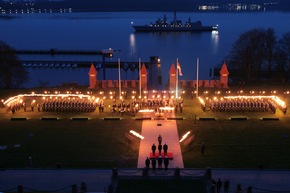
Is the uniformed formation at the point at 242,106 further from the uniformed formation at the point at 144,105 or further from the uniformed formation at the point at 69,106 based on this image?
the uniformed formation at the point at 69,106

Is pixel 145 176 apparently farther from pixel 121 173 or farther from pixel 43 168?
pixel 43 168

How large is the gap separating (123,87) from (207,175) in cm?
2893

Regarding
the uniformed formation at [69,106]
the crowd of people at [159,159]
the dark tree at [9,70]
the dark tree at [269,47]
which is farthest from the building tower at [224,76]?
the dark tree at [9,70]

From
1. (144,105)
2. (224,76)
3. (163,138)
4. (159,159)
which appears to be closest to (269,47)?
(224,76)

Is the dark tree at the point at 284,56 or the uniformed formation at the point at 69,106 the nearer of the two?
the uniformed formation at the point at 69,106

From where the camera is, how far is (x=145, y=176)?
77.0 feet

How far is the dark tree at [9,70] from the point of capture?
56.5 m

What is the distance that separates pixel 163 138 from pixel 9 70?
33769 mm

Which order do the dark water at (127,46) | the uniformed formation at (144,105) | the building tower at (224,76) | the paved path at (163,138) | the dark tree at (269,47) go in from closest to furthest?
1. the paved path at (163,138)
2. the uniformed formation at (144,105)
3. the building tower at (224,76)
4. the dark tree at (269,47)
5. the dark water at (127,46)

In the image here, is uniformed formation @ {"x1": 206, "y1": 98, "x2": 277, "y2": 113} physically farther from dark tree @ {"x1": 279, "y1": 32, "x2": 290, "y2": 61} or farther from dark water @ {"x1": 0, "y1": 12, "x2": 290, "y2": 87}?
dark water @ {"x1": 0, "y1": 12, "x2": 290, "y2": 87}

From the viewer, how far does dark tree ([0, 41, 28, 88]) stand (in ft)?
185

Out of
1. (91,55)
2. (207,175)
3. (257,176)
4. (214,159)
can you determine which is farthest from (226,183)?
(91,55)

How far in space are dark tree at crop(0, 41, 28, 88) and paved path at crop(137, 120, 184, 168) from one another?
95.2 ft

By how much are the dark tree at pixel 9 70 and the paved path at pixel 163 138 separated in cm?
2902
